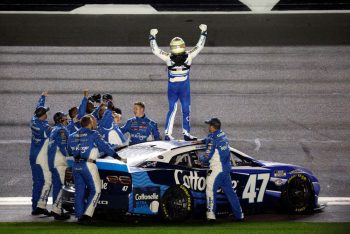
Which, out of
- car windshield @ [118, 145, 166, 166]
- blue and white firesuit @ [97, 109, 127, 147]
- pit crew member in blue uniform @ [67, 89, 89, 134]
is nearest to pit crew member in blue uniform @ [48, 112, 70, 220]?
pit crew member in blue uniform @ [67, 89, 89, 134]

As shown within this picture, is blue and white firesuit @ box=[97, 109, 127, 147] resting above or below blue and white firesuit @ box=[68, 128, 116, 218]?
above

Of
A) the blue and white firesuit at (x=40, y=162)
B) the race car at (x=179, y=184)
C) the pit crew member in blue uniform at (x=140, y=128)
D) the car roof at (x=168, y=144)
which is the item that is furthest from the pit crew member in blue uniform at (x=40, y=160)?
the pit crew member in blue uniform at (x=140, y=128)

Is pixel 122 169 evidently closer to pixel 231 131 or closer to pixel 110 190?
pixel 110 190

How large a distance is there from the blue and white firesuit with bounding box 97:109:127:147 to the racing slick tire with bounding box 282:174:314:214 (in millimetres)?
3047

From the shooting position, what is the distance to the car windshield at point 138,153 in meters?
16.8

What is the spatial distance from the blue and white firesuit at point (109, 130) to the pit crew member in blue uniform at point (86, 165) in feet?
6.68

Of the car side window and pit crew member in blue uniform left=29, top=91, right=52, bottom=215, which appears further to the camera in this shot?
pit crew member in blue uniform left=29, top=91, right=52, bottom=215

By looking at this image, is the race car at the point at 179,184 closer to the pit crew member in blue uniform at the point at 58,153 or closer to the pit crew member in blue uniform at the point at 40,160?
the pit crew member in blue uniform at the point at 58,153

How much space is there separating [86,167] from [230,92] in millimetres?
12309

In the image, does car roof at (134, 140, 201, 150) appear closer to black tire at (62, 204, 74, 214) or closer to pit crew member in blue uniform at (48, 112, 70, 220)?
pit crew member in blue uniform at (48, 112, 70, 220)

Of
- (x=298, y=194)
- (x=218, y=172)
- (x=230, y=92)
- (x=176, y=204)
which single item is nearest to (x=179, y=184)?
(x=176, y=204)

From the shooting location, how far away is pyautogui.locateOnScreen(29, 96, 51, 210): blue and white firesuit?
1789 centimetres

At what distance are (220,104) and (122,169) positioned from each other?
35.9ft

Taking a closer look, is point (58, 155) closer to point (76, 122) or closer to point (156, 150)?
point (76, 122)
